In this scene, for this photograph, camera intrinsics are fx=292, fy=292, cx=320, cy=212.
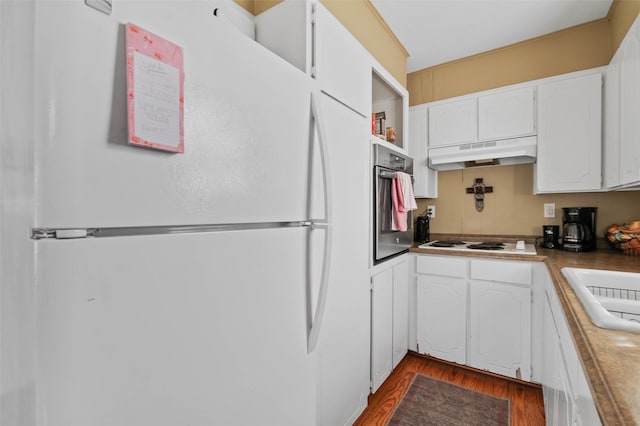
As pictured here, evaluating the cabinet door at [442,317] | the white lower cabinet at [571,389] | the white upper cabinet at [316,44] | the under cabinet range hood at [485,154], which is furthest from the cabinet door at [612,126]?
the white upper cabinet at [316,44]

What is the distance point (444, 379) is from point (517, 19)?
2.82 m

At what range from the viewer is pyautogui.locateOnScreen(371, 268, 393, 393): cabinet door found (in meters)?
1.86

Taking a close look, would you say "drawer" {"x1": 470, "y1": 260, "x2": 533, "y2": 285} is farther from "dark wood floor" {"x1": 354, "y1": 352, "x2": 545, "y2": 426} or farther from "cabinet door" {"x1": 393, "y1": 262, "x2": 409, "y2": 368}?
"dark wood floor" {"x1": 354, "y1": 352, "x2": 545, "y2": 426}

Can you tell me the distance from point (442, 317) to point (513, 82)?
2.17 meters

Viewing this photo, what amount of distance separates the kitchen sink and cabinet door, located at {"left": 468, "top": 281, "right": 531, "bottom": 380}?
750 millimetres

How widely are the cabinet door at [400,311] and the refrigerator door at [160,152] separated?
1.52m

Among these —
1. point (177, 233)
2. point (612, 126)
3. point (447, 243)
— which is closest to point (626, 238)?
point (612, 126)

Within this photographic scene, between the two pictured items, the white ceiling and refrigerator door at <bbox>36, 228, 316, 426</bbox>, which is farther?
the white ceiling

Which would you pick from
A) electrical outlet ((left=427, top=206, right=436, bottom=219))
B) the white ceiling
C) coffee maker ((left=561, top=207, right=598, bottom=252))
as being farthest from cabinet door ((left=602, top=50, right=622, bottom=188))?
electrical outlet ((left=427, top=206, right=436, bottom=219))

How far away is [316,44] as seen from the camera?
129cm

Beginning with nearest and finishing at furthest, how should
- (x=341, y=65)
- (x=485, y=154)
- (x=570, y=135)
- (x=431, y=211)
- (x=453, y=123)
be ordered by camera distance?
(x=341, y=65) → (x=570, y=135) → (x=485, y=154) → (x=453, y=123) → (x=431, y=211)

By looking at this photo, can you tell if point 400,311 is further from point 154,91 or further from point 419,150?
point 154,91

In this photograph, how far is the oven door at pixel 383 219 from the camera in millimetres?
1865

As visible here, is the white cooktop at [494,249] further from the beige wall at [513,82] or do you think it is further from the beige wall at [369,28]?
the beige wall at [369,28]
